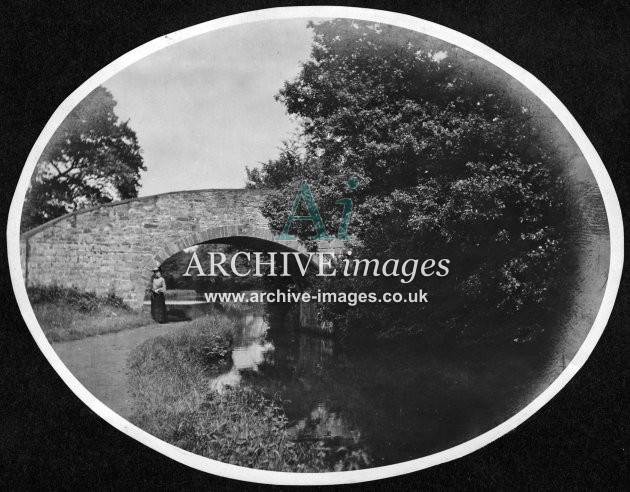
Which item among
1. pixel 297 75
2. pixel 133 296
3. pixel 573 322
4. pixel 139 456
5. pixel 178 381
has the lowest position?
pixel 139 456

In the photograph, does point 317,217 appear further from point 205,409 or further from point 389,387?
point 205,409

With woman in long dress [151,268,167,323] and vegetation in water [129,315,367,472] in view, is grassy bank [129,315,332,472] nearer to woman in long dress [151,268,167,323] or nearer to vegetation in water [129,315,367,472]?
vegetation in water [129,315,367,472]

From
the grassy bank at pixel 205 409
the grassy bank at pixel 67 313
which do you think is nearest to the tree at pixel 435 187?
the grassy bank at pixel 205 409

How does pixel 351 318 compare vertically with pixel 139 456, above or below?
above

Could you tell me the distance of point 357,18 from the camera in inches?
106

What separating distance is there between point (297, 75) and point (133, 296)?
133 centimetres

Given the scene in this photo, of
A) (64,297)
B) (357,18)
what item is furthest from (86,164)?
(357,18)

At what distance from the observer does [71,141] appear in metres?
2.71

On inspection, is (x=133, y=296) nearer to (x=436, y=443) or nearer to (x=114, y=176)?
(x=114, y=176)

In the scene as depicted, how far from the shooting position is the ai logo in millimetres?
2742

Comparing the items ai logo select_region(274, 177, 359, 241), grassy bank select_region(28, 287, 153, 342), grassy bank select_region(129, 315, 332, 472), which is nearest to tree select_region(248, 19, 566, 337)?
ai logo select_region(274, 177, 359, 241)

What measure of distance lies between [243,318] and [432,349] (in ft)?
3.02

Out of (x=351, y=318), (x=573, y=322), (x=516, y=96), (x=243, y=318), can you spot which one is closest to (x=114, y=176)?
(x=243, y=318)

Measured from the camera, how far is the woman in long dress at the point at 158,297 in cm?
274
